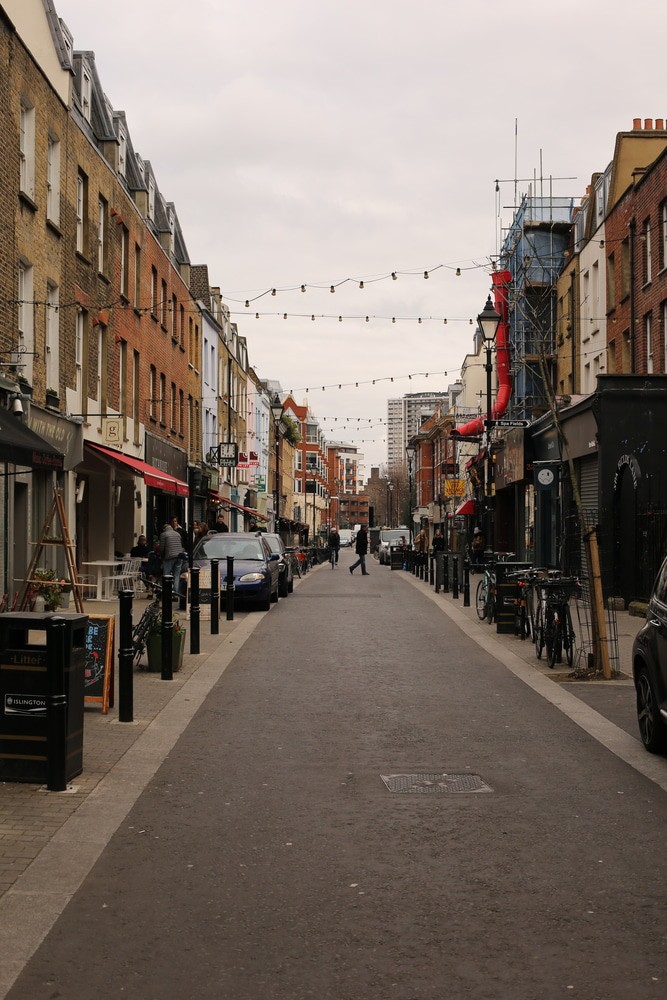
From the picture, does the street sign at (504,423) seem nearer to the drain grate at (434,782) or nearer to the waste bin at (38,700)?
the drain grate at (434,782)

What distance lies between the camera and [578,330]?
39.1 m

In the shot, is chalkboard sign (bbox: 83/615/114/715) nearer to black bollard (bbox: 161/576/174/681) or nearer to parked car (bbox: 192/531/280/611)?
black bollard (bbox: 161/576/174/681)

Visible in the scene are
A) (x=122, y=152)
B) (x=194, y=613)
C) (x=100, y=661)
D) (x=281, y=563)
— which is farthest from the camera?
(x=122, y=152)

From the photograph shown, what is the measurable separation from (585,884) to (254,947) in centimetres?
173

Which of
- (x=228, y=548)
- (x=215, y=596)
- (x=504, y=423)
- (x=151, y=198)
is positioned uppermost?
(x=151, y=198)

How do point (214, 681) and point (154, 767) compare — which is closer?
point (154, 767)

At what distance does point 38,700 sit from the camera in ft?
24.2

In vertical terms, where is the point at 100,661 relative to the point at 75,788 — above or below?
above

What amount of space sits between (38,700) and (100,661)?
9.15 ft

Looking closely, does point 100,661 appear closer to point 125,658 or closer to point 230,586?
point 125,658

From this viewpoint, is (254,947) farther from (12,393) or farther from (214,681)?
(12,393)

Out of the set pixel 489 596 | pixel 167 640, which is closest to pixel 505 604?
pixel 489 596

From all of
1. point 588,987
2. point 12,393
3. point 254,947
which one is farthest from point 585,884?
point 12,393

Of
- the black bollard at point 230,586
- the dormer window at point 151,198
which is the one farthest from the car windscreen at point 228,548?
the dormer window at point 151,198
